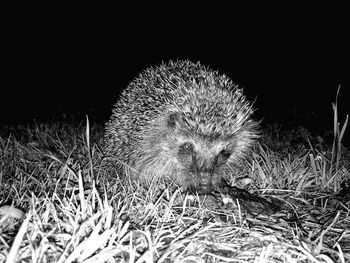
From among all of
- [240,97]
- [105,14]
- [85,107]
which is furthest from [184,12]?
[240,97]

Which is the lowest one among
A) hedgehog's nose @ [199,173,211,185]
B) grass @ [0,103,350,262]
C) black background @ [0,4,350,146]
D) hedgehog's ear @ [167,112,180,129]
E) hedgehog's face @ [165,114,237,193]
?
grass @ [0,103,350,262]

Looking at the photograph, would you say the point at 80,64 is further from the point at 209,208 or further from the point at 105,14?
the point at 209,208

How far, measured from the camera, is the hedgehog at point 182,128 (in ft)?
10.6

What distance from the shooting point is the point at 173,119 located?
344cm

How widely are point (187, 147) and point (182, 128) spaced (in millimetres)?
187

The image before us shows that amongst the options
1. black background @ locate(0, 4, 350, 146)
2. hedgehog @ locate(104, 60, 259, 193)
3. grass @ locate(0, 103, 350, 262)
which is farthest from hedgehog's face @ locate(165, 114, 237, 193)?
black background @ locate(0, 4, 350, 146)

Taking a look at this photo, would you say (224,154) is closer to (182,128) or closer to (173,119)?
(182,128)

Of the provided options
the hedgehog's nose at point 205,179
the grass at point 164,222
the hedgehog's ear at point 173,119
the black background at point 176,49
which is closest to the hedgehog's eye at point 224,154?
the grass at point 164,222

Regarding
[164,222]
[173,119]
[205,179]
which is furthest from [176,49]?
[164,222]

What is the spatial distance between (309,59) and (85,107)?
30.3 feet

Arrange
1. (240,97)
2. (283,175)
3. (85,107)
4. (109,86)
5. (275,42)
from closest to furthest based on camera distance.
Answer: (283,175) → (240,97) → (85,107) → (109,86) → (275,42)

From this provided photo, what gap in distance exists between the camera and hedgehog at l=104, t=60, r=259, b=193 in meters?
3.25

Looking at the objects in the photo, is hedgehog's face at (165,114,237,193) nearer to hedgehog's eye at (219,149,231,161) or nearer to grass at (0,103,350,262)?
hedgehog's eye at (219,149,231,161)

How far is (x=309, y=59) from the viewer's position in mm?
13898
